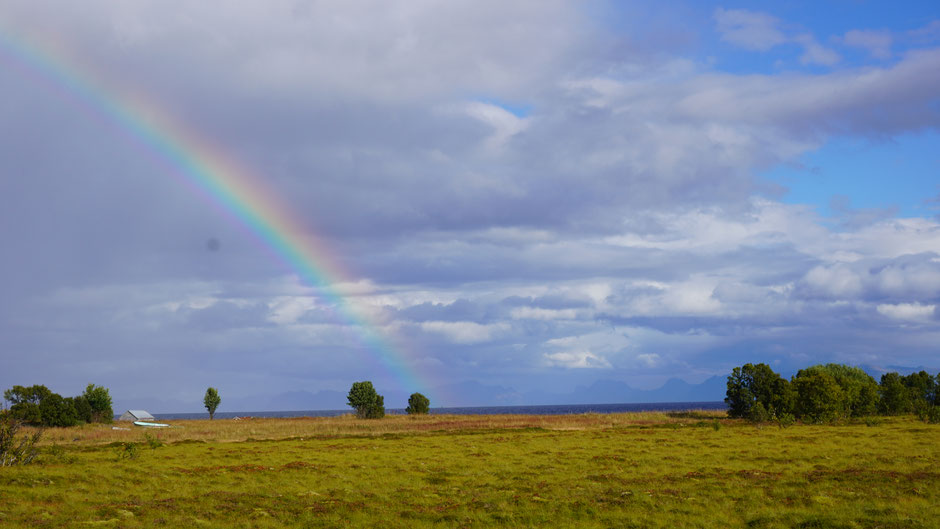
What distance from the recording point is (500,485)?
32.8 metres

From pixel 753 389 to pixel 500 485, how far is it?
71.9m

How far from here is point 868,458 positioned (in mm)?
39125

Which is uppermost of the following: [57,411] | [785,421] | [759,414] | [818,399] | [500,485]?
[57,411]

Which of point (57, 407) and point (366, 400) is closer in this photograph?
point (57, 407)

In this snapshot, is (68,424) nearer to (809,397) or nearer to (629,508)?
(629,508)

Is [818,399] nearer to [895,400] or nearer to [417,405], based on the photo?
[895,400]

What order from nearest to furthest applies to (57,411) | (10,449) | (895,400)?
(10,449) → (57,411) → (895,400)

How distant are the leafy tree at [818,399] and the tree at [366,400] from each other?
63.3 metres

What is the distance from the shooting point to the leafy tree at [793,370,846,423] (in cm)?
8194

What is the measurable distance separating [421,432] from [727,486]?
4877 cm

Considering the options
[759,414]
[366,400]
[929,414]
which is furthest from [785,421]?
[366,400]

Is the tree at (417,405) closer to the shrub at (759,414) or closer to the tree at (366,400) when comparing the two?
the tree at (366,400)

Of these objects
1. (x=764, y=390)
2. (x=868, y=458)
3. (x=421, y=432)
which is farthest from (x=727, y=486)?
(x=764, y=390)

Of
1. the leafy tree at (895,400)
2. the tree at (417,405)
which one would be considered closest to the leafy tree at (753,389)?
the leafy tree at (895,400)
